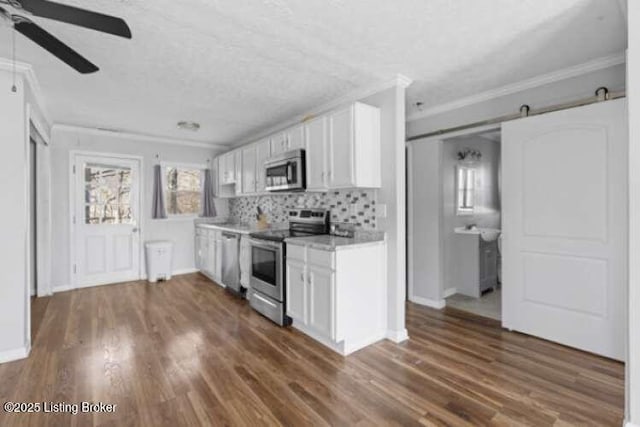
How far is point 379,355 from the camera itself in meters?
2.67

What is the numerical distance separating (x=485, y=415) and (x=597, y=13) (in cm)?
259

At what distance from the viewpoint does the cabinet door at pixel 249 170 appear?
15.2 ft

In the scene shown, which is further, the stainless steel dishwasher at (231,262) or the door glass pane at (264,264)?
the stainless steel dishwasher at (231,262)

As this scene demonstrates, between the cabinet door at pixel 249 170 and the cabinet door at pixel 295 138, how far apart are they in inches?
39.1

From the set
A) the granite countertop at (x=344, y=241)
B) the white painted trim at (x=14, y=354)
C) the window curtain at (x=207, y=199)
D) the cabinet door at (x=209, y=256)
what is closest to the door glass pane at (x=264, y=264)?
the granite countertop at (x=344, y=241)

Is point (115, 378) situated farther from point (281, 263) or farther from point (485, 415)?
point (485, 415)

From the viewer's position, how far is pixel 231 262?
4.42m

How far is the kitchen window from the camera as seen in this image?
5.64 m

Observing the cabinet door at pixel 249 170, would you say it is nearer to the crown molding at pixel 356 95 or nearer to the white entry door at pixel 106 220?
the crown molding at pixel 356 95

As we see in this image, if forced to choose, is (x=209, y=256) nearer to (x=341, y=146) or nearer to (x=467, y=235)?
(x=341, y=146)

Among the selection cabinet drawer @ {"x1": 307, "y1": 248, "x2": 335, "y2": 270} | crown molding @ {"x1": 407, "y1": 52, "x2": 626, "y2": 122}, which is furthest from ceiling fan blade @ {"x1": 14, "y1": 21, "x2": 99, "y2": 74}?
crown molding @ {"x1": 407, "y1": 52, "x2": 626, "y2": 122}

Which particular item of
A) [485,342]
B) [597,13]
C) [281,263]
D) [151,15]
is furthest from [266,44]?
[485,342]

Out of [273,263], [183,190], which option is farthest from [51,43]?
[183,190]

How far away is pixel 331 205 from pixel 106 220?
3.82m
